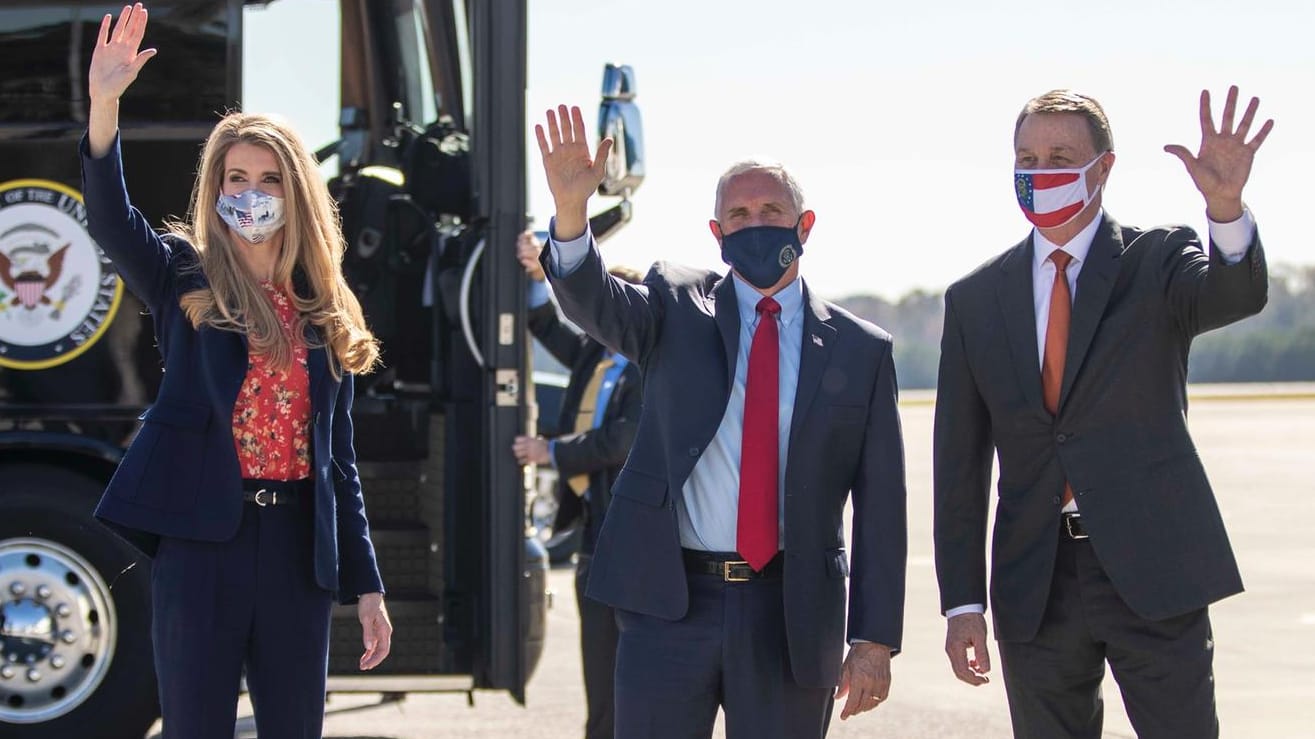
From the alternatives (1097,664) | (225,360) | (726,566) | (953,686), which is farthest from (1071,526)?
(953,686)

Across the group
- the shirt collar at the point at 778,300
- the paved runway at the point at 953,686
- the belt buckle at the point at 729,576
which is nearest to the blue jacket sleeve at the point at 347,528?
the belt buckle at the point at 729,576

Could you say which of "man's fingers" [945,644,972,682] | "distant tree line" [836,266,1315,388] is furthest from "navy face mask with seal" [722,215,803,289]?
"distant tree line" [836,266,1315,388]

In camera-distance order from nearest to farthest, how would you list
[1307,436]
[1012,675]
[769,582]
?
[769,582], [1012,675], [1307,436]

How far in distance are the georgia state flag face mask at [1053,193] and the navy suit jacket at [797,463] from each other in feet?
1.51

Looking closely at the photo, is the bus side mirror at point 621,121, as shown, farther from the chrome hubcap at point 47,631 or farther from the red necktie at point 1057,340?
the chrome hubcap at point 47,631

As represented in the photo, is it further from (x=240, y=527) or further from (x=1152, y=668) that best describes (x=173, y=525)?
(x=1152, y=668)

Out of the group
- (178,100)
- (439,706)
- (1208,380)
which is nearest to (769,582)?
(178,100)

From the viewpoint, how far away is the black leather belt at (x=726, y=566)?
3.92m

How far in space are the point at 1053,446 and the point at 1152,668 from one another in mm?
539

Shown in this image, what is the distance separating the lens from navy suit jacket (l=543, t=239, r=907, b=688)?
390 cm

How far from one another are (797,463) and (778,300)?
1.30 feet

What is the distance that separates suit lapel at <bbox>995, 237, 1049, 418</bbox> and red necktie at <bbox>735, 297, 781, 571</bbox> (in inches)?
22.2

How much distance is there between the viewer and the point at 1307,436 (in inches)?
1182

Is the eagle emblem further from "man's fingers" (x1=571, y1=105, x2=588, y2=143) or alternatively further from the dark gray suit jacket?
the dark gray suit jacket
